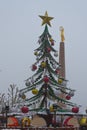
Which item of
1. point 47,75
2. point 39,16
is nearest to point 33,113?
point 47,75

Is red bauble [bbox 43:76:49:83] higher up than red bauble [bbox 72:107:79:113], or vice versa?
red bauble [bbox 43:76:49:83]

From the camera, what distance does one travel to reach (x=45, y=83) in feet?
81.7

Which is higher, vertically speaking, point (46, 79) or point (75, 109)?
point (46, 79)

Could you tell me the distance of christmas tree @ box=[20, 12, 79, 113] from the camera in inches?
980

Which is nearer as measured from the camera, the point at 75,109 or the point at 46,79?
the point at 75,109

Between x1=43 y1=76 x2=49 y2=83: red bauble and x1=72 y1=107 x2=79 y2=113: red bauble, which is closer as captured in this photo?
x1=72 y1=107 x2=79 y2=113: red bauble

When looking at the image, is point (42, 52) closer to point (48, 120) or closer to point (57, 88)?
point (57, 88)

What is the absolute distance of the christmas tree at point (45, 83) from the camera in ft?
81.7

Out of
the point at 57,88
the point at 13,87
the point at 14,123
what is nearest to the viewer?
the point at 14,123

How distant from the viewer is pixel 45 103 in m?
24.9

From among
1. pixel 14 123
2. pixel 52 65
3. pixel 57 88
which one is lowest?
pixel 14 123

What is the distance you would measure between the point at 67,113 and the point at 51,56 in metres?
4.25

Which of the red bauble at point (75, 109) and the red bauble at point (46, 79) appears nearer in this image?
the red bauble at point (75, 109)

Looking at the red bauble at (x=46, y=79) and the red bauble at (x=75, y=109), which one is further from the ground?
the red bauble at (x=46, y=79)
